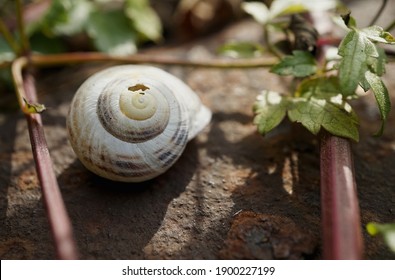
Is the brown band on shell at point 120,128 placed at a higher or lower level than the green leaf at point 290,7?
lower

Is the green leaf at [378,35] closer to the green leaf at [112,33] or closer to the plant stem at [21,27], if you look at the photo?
the green leaf at [112,33]

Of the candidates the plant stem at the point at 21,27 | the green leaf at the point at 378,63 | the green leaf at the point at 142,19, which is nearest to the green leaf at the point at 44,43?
the plant stem at the point at 21,27

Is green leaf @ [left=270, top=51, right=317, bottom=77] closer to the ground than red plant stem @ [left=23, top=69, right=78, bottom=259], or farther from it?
farther from it

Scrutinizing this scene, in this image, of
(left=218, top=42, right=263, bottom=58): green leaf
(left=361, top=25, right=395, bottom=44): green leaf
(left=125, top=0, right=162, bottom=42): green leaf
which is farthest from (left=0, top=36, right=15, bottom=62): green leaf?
(left=361, top=25, right=395, bottom=44): green leaf

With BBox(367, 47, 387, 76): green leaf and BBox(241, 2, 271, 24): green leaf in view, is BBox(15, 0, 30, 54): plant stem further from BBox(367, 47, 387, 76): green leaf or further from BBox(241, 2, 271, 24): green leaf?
BBox(367, 47, 387, 76): green leaf
